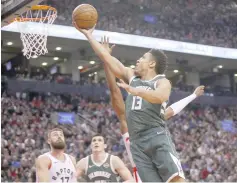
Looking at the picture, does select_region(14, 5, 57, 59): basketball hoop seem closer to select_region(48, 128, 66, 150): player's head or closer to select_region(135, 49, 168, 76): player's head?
select_region(48, 128, 66, 150): player's head

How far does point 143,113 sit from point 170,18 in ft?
53.7

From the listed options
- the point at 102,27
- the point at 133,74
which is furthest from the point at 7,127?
the point at 133,74

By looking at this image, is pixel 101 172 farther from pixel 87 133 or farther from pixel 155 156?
pixel 87 133

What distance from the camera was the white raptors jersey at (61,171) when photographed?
17.9ft

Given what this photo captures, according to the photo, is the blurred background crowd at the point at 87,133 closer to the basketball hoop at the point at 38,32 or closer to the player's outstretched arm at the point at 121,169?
the basketball hoop at the point at 38,32

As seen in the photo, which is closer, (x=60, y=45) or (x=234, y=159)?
(x=234, y=159)

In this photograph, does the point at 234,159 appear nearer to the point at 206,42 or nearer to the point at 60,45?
the point at 206,42

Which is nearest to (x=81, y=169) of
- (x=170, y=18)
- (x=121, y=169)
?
(x=121, y=169)

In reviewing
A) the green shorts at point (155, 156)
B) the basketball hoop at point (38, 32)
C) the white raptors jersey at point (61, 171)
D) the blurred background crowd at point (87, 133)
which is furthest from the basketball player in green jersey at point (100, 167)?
the blurred background crowd at point (87, 133)

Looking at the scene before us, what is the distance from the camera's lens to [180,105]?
4.89 metres

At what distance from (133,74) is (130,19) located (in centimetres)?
1540

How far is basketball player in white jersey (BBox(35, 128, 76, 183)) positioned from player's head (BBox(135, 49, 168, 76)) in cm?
194

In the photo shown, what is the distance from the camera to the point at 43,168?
5.39m

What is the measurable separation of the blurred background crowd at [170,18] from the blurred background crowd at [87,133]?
2.88 metres
